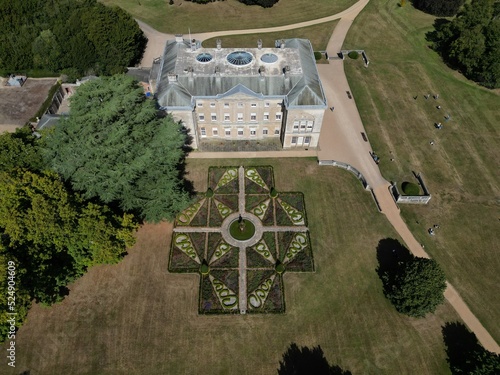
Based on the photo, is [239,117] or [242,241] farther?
[239,117]

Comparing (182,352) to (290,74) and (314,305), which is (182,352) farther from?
(290,74)

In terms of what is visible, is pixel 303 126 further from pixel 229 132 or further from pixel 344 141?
pixel 229 132

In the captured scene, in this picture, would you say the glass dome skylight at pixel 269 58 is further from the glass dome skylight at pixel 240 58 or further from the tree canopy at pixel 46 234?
the tree canopy at pixel 46 234

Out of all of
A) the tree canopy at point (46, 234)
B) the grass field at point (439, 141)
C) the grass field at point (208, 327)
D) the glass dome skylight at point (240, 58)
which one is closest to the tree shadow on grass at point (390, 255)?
the grass field at point (208, 327)

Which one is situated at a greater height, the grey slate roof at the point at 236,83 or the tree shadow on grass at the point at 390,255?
the grey slate roof at the point at 236,83

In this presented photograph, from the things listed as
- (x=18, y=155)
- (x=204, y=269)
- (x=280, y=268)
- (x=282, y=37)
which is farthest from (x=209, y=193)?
(x=282, y=37)

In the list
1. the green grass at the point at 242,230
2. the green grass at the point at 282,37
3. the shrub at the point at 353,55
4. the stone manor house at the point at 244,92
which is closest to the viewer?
the green grass at the point at 242,230

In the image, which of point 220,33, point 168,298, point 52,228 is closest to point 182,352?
point 168,298

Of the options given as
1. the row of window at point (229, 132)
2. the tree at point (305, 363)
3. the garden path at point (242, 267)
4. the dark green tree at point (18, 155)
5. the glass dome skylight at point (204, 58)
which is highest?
the glass dome skylight at point (204, 58)
